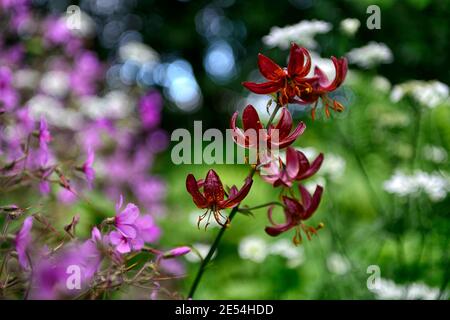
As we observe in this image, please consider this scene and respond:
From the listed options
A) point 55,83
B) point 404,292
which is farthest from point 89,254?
point 55,83

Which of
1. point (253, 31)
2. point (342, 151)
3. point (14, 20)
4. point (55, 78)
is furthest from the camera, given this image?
point (253, 31)

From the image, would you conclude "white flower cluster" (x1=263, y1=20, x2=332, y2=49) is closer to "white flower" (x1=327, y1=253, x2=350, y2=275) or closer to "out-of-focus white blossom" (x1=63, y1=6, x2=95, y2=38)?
"white flower" (x1=327, y1=253, x2=350, y2=275)

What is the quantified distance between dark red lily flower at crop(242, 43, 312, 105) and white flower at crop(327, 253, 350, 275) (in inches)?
48.2

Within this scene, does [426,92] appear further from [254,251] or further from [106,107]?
[106,107]

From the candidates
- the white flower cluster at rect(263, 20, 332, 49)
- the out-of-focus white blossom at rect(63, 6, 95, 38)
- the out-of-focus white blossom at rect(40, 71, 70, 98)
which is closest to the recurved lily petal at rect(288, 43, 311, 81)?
the white flower cluster at rect(263, 20, 332, 49)

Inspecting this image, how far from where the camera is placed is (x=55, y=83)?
307 centimetres

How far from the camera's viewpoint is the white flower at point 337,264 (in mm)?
2209

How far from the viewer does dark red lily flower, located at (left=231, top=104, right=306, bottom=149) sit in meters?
1.03

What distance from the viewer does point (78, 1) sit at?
29.7ft

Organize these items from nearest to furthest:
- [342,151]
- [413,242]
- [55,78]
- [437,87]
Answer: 1. [437,87]
2. [413,242]
3. [55,78]
4. [342,151]
